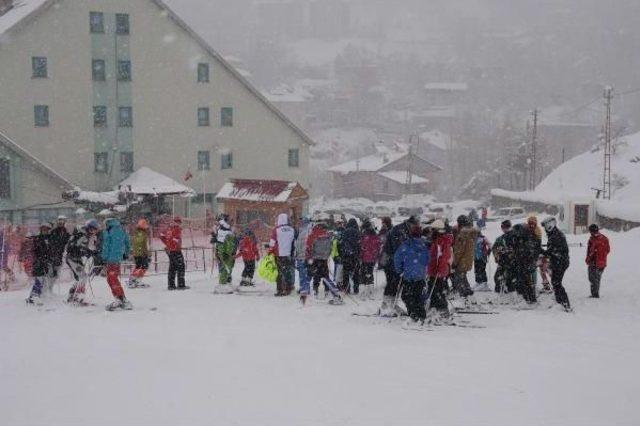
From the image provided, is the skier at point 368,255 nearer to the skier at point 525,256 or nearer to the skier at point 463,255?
the skier at point 463,255

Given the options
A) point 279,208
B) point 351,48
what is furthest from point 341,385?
point 351,48

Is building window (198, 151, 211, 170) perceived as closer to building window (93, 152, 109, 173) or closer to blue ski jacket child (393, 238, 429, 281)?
building window (93, 152, 109, 173)

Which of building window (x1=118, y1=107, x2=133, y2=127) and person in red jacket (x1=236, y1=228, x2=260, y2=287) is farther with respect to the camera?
building window (x1=118, y1=107, x2=133, y2=127)

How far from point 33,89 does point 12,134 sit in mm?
2644

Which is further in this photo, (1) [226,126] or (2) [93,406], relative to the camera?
(1) [226,126]

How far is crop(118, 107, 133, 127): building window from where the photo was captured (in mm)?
40781

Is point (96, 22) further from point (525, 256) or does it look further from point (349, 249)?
point (525, 256)

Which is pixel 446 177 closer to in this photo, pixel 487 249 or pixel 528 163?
pixel 528 163

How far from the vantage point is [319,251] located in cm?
1354

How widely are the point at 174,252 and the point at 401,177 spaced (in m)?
66.9

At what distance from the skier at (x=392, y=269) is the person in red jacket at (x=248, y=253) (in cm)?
439

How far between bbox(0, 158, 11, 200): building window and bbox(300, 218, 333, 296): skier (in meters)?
23.1

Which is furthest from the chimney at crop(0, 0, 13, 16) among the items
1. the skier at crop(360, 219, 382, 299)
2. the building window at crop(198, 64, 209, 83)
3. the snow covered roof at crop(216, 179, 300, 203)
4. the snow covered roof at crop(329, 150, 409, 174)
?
the snow covered roof at crop(329, 150, 409, 174)

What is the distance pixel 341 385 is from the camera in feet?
26.9
